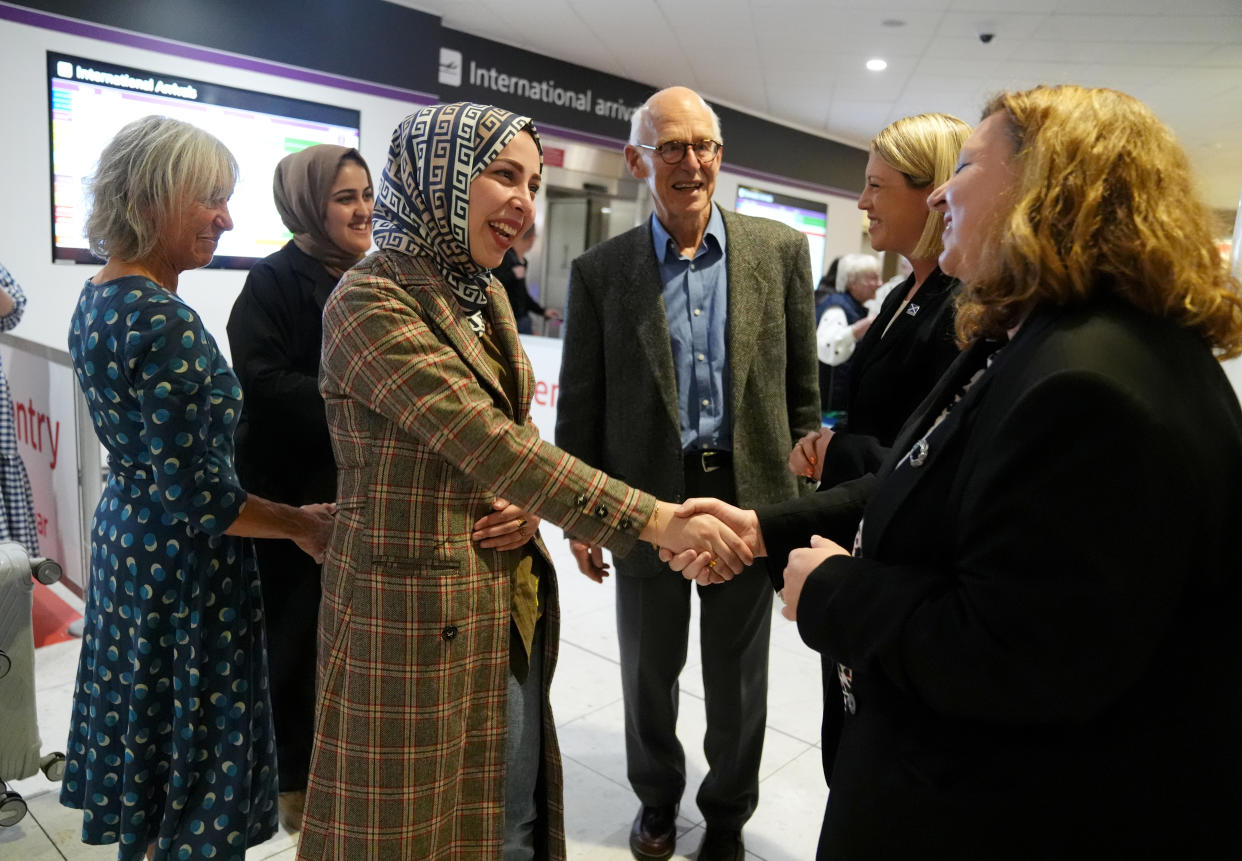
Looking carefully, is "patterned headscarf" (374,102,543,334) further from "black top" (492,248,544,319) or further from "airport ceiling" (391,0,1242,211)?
"airport ceiling" (391,0,1242,211)

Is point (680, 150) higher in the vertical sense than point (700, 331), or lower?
higher

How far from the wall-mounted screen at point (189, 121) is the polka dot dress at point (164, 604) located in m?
3.34

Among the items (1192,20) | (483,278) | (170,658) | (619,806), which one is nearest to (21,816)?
(170,658)

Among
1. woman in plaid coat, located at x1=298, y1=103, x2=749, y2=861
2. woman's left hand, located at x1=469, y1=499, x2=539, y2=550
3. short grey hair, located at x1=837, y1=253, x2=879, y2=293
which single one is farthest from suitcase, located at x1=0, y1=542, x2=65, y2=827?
short grey hair, located at x1=837, y1=253, x2=879, y2=293

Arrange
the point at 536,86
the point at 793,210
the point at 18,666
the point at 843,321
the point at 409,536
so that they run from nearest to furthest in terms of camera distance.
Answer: the point at 409,536 → the point at 18,666 → the point at 843,321 → the point at 536,86 → the point at 793,210

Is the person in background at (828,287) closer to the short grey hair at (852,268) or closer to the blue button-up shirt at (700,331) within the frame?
the short grey hair at (852,268)

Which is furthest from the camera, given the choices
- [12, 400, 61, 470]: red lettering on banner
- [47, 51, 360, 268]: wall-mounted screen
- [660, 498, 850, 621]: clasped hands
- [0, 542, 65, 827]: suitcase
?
[47, 51, 360, 268]: wall-mounted screen

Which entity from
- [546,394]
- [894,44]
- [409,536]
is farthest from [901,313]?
[894,44]

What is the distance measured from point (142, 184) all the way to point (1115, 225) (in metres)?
1.56

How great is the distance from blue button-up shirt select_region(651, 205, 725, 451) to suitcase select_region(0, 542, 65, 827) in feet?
5.02

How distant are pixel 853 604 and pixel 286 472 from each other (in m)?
1.73

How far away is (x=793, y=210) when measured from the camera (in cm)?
1150

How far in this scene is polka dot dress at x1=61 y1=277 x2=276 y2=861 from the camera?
157cm

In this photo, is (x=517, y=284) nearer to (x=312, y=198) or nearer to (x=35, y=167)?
(x=35, y=167)
